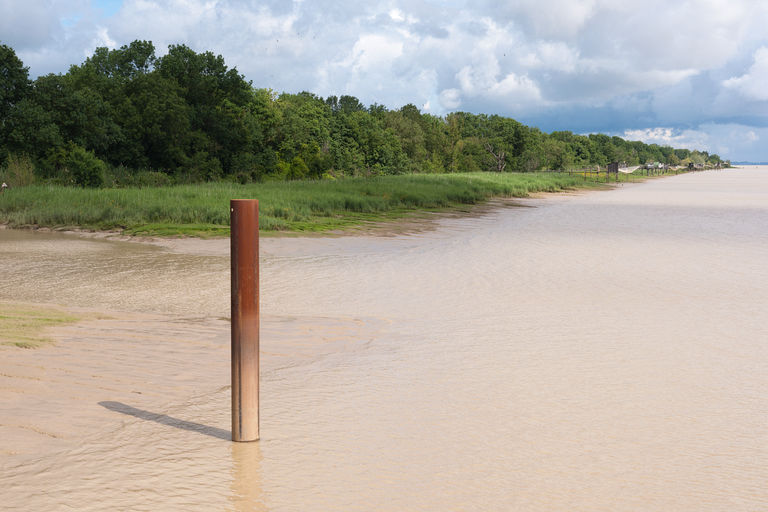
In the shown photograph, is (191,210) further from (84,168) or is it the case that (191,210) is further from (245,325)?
(84,168)

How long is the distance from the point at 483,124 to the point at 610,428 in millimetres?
129981

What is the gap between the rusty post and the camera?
5.01m

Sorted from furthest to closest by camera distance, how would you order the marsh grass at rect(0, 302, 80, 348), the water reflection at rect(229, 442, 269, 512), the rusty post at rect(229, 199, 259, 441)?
the marsh grass at rect(0, 302, 80, 348), the rusty post at rect(229, 199, 259, 441), the water reflection at rect(229, 442, 269, 512)

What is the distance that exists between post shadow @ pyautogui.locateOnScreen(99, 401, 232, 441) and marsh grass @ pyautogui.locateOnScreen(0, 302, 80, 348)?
1909 millimetres

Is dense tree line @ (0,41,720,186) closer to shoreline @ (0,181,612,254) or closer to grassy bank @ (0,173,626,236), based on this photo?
grassy bank @ (0,173,626,236)

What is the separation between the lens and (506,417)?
222 inches

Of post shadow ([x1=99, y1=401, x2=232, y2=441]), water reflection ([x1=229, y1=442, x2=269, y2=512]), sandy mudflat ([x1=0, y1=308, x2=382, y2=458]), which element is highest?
sandy mudflat ([x1=0, y1=308, x2=382, y2=458])

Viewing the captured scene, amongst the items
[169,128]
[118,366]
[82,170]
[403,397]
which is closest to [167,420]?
[118,366]

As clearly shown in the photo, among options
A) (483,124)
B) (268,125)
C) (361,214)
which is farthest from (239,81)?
(483,124)

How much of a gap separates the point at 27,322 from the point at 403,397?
437 cm

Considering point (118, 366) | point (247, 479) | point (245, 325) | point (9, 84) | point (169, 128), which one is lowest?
point (247, 479)

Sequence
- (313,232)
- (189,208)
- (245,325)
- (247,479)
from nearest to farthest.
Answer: (247,479) → (245,325) → (313,232) → (189,208)

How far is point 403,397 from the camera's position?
6121 mm

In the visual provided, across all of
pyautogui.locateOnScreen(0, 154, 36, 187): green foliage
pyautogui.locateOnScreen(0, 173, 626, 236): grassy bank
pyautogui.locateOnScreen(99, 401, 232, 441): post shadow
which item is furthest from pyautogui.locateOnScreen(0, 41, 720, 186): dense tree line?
pyautogui.locateOnScreen(99, 401, 232, 441): post shadow
